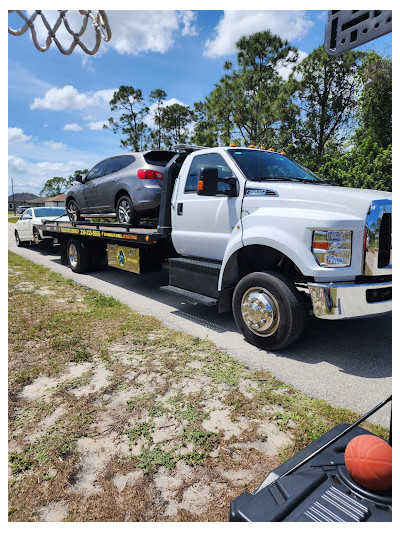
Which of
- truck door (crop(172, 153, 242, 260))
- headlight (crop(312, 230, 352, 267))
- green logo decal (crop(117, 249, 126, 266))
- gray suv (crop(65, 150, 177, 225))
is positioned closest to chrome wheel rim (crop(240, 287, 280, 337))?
headlight (crop(312, 230, 352, 267))

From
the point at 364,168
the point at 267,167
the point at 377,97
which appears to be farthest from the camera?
the point at 377,97

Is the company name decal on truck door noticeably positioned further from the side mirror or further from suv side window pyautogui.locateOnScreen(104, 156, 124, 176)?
suv side window pyautogui.locateOnScreen(104, 156, 124, 176)

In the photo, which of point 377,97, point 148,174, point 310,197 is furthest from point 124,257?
point 377,97

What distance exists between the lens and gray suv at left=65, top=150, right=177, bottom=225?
605 cm

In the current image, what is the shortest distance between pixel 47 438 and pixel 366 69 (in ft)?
68.0

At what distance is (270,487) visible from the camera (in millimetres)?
1496

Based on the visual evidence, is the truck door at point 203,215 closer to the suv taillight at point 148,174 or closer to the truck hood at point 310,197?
the truck hood at point 310,197

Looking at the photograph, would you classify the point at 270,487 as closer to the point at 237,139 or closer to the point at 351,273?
the point at 351,273

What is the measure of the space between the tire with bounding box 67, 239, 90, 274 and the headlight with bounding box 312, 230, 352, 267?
20.8 feet

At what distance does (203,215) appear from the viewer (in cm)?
472

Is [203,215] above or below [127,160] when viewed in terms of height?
below

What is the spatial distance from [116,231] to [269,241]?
3.49m

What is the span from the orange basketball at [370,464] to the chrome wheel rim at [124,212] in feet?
18.4

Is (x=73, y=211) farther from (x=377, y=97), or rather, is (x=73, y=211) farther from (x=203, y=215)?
(x=377, y=97)
